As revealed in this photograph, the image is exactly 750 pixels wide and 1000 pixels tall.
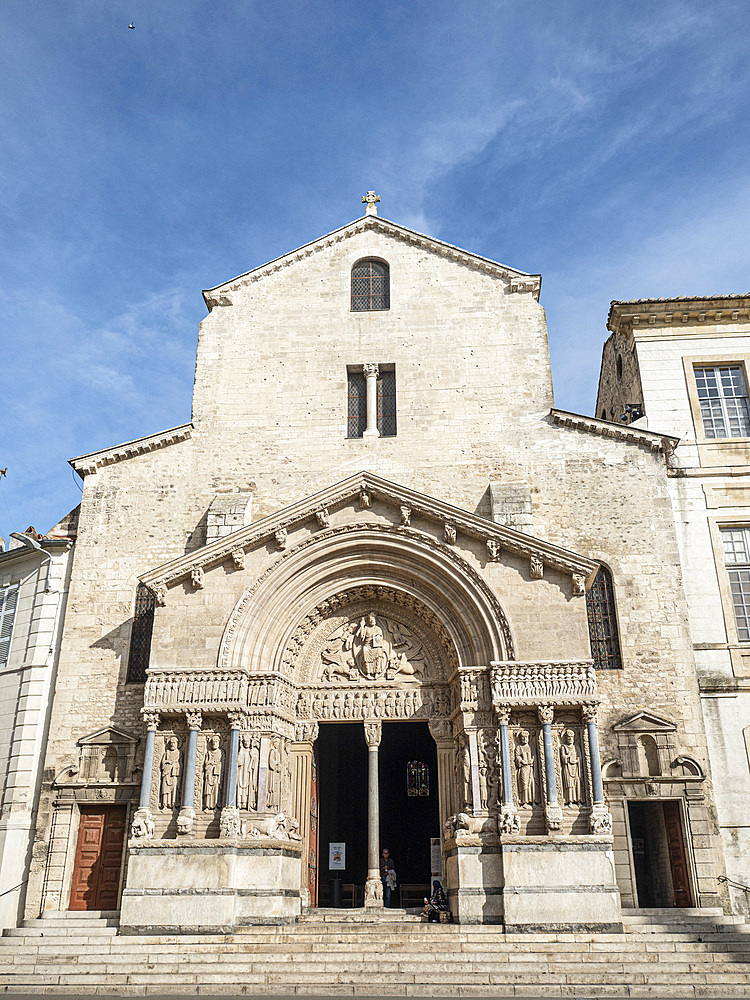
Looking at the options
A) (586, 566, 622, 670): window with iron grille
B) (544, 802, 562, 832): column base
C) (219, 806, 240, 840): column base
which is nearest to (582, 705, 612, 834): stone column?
(544, 802, 562, 832): column base

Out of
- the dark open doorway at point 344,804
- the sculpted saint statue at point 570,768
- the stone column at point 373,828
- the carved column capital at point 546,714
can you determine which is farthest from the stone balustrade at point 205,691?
the sculpted saint statue at point 570,768

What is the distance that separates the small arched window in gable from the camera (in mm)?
20406

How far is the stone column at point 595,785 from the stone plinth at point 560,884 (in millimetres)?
199

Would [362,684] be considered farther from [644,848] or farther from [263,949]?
[644,848]

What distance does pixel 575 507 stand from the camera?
17.6 metres

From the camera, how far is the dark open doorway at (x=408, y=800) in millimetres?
20453

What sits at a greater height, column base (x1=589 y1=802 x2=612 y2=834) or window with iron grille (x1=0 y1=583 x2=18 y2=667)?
window with iron grille (x1=0 y1=583 x2=18 y2=667)

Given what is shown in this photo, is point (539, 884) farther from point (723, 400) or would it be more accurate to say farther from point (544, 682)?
point (723, 400)

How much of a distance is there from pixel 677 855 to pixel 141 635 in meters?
11.1

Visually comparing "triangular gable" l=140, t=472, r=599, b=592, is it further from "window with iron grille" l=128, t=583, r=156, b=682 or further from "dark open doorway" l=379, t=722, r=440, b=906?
"dark open doorway" l=379, t=722, r=440, b=906

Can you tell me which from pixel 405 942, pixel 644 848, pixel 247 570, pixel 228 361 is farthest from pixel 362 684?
pixel 228 361

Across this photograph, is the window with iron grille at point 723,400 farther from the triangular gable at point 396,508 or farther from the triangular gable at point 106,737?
the triangular gable at point 106,737

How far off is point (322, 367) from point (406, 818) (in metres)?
11.0

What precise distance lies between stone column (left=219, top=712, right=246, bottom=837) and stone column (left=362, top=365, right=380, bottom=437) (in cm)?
695
